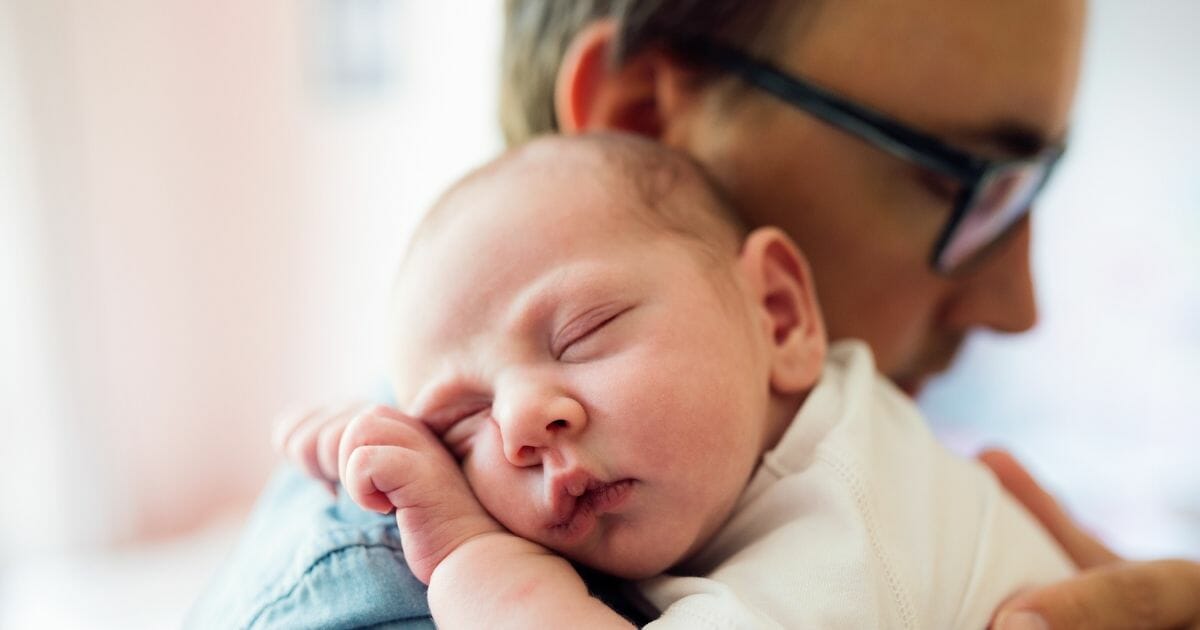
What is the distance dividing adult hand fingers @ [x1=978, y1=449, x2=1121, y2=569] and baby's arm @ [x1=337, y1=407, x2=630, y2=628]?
29.8 inches

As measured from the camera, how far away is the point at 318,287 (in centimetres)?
395

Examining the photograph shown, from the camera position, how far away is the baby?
814 mm

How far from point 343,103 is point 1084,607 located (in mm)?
3409

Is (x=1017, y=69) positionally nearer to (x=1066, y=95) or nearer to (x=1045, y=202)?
(x=1066, y=95)

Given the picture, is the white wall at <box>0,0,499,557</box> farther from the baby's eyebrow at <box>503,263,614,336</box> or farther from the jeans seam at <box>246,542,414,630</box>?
the jeans seam at <box>246,542,414,630</box>

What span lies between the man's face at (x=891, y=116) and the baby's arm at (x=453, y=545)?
567 mm

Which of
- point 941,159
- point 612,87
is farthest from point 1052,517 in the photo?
point 612,87

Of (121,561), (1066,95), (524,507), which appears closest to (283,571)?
(524,507)

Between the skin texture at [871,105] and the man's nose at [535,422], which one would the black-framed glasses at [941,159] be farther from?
the man's nose at [535,422]

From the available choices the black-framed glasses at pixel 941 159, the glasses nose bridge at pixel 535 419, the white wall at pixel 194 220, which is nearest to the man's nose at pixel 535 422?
the glasses nose bridge at pixel 535 419

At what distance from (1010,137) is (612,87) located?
516 millimetres

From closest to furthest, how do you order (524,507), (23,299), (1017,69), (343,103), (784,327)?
(524,507), (784,327), (1017,69), (23,299), (343,103)

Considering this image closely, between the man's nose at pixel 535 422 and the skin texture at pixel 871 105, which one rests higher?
the skin texture at pixel 871 105

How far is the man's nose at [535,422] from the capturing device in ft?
2.68
